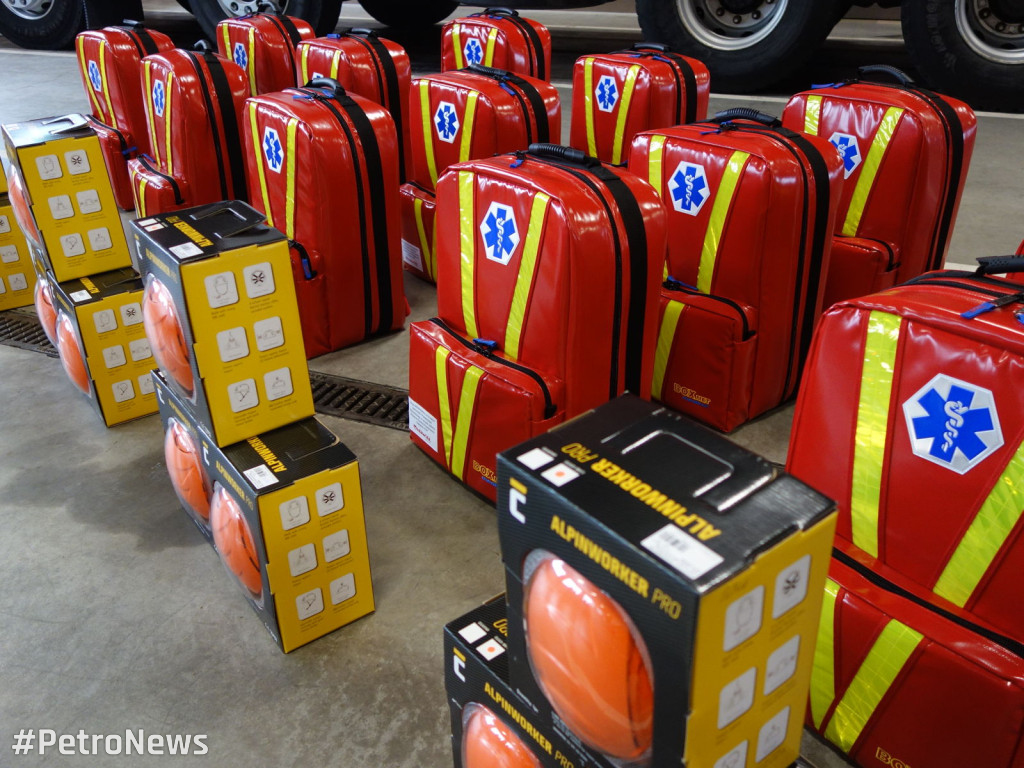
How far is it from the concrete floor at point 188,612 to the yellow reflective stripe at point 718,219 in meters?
0.49

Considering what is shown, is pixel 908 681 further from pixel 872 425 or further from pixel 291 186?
pixel 291 186

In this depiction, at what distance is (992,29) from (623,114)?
9.61 feet

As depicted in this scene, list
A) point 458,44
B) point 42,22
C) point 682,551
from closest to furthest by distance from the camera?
point 682,551, point 458,44, point 42,22

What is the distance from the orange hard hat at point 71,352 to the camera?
2613mm

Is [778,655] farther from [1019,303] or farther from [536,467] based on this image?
[1019,303]

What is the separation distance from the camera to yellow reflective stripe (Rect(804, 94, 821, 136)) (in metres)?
2.81

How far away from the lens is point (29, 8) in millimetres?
7281

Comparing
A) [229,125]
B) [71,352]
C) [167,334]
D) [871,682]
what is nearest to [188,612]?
[167,334]

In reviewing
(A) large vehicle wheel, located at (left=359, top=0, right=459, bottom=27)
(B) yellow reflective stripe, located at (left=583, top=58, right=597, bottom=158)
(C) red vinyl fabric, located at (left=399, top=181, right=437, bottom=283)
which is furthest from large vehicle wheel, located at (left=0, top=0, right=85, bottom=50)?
(B) yellow reflective stripe, located at (left=583, top=58, right=597, bottom=158)

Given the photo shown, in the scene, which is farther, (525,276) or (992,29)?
(992,29)

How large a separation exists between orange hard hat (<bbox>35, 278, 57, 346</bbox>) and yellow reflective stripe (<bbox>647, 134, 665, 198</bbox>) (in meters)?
1.98

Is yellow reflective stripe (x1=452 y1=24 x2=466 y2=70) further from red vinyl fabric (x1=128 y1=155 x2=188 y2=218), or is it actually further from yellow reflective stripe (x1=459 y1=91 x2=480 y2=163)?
red vinyl fabric (x1=128 y1=155 x2=188 y2=218)

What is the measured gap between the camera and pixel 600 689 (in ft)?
3.21

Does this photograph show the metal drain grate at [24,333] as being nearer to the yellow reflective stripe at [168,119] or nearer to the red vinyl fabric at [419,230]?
the yellow reflective stripe at [168,119]
